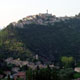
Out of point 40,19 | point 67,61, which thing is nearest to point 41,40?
point 67,61

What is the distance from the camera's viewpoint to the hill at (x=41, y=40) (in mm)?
68312

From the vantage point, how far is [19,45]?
6988cm

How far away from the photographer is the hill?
224 feet

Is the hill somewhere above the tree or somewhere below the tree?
above

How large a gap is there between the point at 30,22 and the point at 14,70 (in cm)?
3237

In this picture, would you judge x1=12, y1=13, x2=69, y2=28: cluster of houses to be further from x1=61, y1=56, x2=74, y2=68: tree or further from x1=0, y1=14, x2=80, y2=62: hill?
x1=61, y1=56, x2=74, y2=68: tree

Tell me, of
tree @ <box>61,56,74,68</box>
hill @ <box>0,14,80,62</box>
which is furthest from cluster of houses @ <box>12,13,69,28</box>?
tree @ <box>61,56,74,68</box>

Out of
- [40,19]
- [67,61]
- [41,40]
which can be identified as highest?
[40,19]

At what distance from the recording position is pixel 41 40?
76688 millimetres

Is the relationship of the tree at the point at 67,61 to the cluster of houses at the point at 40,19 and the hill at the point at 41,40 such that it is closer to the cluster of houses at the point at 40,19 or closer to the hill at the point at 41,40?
the hill at the point at 41,40

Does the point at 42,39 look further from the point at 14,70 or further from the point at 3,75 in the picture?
the point at 3,75

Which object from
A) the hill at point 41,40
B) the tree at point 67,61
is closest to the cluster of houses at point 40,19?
the hill at point 41,40

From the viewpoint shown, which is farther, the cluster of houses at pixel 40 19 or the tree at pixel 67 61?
the cluster of houses at pixel 40 19

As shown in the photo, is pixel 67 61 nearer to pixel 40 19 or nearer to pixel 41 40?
pixel 41 40
